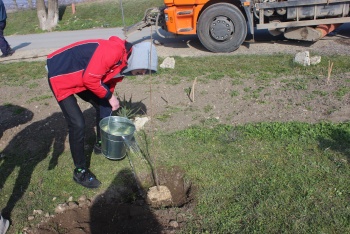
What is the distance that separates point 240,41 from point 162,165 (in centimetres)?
514

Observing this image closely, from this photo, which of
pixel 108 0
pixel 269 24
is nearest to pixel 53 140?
pixel 269 24

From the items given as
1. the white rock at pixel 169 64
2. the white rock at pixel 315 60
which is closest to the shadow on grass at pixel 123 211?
the white rock at pixel 169 64

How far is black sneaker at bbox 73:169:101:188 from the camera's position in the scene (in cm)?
423

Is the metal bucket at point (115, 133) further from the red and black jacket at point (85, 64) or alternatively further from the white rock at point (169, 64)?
the white rock at point (169, 64)

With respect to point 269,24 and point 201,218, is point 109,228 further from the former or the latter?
point 269,24

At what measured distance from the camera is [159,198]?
13.1 feet

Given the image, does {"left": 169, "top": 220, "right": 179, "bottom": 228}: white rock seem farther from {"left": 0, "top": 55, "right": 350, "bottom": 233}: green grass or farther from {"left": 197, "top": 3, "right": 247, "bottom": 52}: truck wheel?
{"left": 197, "top": 3, "right": 247, "bottom": 52}: truck wheel

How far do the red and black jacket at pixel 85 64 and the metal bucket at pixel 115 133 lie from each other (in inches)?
20.6

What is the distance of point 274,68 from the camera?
7172 mm

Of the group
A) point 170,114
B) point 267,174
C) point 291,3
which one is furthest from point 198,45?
point 267,174

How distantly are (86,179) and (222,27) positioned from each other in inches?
220

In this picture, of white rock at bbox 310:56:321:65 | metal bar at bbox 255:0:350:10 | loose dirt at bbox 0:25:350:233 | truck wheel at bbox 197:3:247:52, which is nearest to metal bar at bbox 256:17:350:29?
metal bar at bbox 255:0:350:10

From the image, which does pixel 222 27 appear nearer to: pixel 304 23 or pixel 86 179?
pixel 304 23

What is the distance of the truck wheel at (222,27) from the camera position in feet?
28.1
